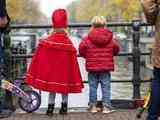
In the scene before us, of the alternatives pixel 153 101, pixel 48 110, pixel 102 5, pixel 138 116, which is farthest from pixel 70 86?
pixel 102 5

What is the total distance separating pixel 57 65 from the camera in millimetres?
9320

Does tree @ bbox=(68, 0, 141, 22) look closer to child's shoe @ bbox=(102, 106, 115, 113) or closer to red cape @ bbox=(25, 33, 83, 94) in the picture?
child's shoe @ bbox=(102, 106, 115, 113)

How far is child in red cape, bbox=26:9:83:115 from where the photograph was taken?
367 inches

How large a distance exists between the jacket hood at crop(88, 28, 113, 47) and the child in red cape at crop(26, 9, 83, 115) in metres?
0.35

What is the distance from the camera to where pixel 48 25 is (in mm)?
10070

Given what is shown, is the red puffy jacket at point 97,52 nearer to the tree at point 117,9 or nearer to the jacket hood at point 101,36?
the jacket hood at point 101,36

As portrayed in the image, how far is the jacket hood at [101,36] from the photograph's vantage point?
9.45m

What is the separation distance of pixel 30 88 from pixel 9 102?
1.21 feet

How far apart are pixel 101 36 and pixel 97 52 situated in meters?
0.25

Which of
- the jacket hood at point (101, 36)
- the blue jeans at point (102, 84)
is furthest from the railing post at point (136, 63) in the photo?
the jacket hood at point (101, 36)

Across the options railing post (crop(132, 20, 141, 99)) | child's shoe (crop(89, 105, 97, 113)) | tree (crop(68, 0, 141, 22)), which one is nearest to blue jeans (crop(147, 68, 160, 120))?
child's shoe (crop(89, 105, 97, 113))

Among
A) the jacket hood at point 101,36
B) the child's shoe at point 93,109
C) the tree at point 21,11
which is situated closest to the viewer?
the jacket hood at point 101,36

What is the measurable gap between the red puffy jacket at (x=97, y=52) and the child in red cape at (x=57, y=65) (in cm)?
26

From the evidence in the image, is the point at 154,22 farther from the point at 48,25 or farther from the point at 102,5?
the point at 102,5
